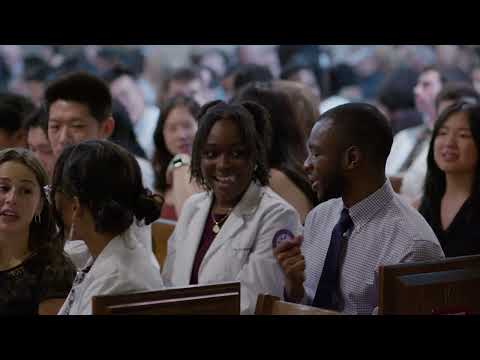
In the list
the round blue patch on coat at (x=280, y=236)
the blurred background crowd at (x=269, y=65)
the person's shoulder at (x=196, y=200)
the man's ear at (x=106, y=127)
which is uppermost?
the blurred background crowd at (x=269, y=65)

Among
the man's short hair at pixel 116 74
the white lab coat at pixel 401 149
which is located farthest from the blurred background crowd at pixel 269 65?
the white lab coat at pixel 401 149

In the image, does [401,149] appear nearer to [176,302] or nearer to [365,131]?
[365,131]

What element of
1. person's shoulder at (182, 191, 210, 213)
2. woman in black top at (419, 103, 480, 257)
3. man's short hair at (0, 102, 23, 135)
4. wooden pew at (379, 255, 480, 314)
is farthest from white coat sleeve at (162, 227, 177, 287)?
man's short hair at (0, 102, 23, 135)

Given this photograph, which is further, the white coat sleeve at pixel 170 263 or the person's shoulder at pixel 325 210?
the white coat sleeve at pixel 170 263

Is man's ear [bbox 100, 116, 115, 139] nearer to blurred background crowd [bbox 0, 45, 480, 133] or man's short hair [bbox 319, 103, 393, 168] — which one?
man's short hair [bbox 319, 103, 393, 168]

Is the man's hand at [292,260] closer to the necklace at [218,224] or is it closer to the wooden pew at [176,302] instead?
the wooden pew at [176,302]

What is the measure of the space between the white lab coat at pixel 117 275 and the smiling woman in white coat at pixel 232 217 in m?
0.49

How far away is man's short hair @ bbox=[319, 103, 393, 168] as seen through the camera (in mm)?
3137

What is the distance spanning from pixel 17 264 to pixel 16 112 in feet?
6.08

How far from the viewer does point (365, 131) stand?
124 inches

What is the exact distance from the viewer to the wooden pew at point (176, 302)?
2.40m

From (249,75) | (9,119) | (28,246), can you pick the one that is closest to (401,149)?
(249,75)

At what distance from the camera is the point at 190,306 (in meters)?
2.51
